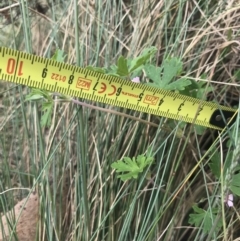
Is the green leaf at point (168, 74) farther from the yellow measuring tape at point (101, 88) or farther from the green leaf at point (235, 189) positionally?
the green leaf at point (235, 189)

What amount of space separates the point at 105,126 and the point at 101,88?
293 millimetres

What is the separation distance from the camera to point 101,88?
1.33m

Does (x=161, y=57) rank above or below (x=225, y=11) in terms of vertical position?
below

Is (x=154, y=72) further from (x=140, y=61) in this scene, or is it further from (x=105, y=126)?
(x=105, y=126)

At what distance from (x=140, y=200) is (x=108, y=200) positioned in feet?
0.34

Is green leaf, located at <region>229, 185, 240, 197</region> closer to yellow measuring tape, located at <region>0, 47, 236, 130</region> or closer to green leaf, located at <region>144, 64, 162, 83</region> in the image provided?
yellow measuring tape, located at <region>0, 47, 236, 130</region>

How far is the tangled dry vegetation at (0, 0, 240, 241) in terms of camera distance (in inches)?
59.6

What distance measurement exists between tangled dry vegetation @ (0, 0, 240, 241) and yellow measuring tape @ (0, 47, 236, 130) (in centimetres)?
12

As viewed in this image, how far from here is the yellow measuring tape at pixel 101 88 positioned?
1265mm

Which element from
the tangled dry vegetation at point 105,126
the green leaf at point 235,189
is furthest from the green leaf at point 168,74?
the green leaf at point 235,189

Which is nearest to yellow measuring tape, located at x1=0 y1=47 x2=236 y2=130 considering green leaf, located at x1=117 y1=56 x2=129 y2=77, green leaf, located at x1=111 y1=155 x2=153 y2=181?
green leaf, located at x1=117 y1=56 x2=129 y2=77

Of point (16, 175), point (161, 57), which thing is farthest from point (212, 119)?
point (16, 175)

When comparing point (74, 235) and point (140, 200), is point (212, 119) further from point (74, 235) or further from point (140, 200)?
point (74, 235)

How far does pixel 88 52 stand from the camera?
68.1 inches
